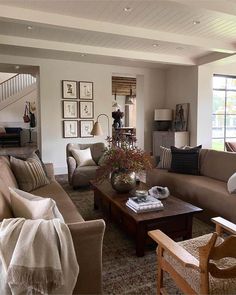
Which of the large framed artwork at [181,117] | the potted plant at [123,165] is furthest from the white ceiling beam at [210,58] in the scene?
the potted plant at [123,165]

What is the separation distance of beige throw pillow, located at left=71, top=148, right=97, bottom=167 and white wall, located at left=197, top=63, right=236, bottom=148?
9.98ft

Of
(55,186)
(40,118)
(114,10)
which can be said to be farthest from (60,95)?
(55,186)

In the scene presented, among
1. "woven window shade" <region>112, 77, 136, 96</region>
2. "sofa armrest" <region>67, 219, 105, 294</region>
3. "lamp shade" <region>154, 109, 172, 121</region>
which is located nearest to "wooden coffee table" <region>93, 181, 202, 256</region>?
"sofa armrest" <region>67, 219, 105, 294</region>

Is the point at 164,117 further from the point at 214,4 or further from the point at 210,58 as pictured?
the point at 214,4

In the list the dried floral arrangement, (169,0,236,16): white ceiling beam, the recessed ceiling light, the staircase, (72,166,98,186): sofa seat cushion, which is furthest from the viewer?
the staircase

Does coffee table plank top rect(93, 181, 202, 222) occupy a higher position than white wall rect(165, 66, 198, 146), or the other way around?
white wall rect(165, 66, 198, 146)

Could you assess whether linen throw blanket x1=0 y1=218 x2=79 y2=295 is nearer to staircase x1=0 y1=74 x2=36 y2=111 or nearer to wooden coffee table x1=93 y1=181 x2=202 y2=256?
wooden coffee table x1=93 y1=181 x2=202 y2=256

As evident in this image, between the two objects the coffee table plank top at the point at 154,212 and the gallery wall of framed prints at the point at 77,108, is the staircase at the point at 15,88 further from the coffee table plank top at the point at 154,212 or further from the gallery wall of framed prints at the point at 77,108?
the coffee table plank top at the point at 154,212

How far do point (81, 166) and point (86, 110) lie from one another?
2246 millimetres

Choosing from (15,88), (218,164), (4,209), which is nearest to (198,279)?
(4,209)

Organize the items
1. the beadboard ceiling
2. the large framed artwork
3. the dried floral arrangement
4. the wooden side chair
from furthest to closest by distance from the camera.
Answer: the large framed artwork < the beadboard ceiling < the dried floral arrangement < the wooden side chair

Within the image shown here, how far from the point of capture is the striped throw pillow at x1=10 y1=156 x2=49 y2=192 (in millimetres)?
3084

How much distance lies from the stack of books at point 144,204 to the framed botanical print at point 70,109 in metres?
4.24

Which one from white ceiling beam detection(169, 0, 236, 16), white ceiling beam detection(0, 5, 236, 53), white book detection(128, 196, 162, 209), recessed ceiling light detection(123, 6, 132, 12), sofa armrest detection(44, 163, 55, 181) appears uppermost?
recessed ceiling light detection(123, 6, 132, 12)
